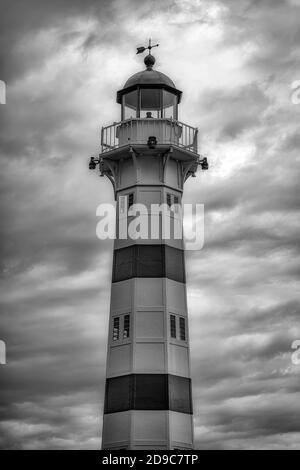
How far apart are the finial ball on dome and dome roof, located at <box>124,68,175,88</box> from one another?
85 cm

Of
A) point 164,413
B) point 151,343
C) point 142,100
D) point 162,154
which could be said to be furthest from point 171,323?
point 142,100

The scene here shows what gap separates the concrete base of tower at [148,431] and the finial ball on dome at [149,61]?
23.1 meters

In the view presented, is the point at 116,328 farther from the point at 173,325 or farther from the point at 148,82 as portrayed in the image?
the point at 148,82

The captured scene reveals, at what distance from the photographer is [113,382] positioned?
60.4 m

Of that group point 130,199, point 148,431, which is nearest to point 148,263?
point 130,199

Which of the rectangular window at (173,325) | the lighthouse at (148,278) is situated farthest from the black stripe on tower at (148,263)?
the rectangular window at (173,325)

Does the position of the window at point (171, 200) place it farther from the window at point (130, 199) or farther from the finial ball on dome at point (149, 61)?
the finial ball on dome at point (149, 61)

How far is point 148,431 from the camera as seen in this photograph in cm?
5853

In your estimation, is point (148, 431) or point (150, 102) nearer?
point (148, 431)

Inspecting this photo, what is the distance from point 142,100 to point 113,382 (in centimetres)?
1869

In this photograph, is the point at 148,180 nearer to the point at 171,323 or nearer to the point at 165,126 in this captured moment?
the point at 165,126

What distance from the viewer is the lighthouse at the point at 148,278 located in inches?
2328

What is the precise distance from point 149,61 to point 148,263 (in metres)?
14.3
